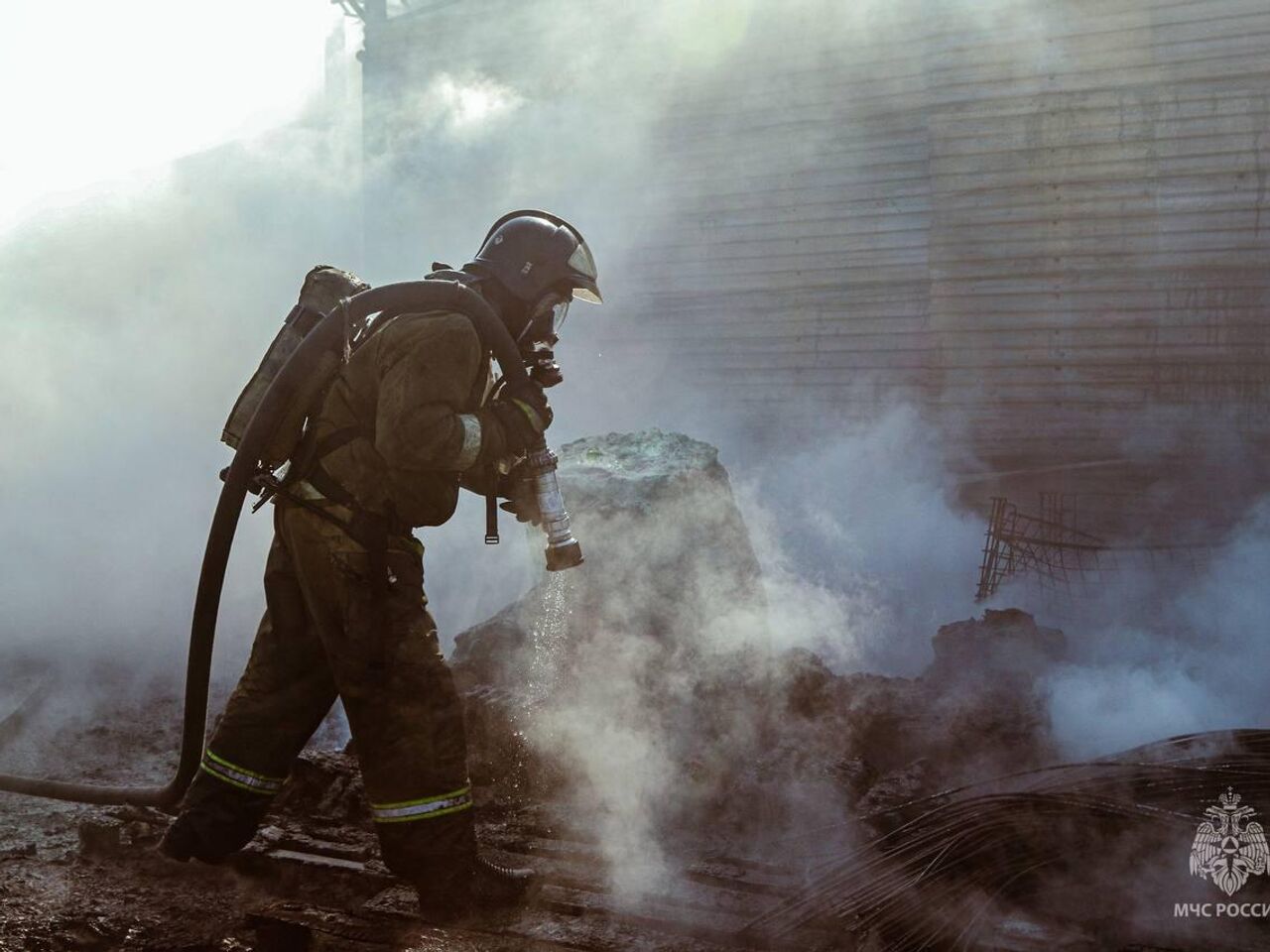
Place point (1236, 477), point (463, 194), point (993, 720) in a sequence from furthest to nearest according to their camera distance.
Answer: point (463, 194), point (1236, 477), point (993, 720)

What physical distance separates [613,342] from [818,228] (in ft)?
7.66

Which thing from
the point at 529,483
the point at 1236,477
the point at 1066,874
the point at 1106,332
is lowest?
the point at 1066,874

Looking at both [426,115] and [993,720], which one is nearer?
[993,720]

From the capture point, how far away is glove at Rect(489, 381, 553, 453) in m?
3.02

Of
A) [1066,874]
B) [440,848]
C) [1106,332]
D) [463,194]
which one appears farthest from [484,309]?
[463,194]

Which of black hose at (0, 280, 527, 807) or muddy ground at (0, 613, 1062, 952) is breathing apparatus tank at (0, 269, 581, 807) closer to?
black hose at (0, 280, 527, 807)

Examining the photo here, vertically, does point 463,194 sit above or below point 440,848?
above

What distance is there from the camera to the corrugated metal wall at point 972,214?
7.72 metres

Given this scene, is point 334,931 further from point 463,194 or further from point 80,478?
point 463,194

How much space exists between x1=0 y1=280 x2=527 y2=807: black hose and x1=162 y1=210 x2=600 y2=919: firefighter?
0.06 m

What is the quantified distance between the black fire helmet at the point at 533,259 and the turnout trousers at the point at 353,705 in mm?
888

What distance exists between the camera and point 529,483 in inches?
124

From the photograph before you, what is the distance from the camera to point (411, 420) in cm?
277

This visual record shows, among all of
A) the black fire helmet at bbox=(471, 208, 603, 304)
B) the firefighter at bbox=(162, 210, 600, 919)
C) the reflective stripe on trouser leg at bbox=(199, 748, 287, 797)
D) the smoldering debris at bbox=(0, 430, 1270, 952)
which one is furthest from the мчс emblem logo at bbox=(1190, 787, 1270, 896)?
the reflective stripe on trouser leg at bbox=(199, 748, 287, 797)
